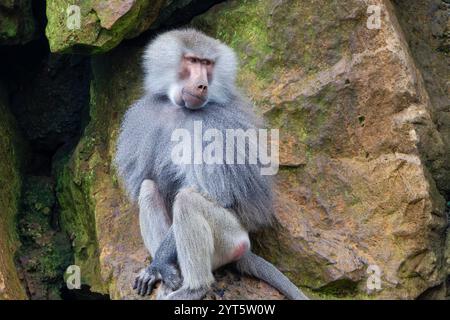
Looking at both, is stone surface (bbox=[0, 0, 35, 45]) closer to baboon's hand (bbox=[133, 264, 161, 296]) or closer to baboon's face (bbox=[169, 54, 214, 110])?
baboon's face (bbox=[169, 54, 214, 110])

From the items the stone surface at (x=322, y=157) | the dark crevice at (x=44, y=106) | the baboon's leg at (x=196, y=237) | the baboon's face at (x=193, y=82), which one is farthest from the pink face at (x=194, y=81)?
the dark crevice at (x=44, y=106)

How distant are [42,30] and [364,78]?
312 centimetres

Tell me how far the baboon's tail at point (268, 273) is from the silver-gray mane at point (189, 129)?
0.26m

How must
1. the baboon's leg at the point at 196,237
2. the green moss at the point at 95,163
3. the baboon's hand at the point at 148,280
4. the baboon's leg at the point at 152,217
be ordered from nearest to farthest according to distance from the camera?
the baboon's leg at the point at 196,237 → the baboon's hand at the point at 148,280 → the baboon's leg at the point at 152,217 → the green moss at the point at 95,163

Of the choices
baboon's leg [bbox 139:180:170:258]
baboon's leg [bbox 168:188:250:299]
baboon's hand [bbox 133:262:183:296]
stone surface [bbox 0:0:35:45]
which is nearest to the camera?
baboon's leg [bbox 168:188:250:299]

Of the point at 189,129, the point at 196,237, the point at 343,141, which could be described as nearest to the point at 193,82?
the point at 189,129

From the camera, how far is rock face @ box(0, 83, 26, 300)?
6530 mm

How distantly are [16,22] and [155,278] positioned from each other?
2.85 m

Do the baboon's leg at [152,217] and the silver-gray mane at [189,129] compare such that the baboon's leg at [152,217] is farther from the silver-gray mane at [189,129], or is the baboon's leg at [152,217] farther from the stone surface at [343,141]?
the stone surface at [343,141]

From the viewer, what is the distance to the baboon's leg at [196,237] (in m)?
5.45

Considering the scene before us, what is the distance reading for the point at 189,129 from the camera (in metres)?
5.79

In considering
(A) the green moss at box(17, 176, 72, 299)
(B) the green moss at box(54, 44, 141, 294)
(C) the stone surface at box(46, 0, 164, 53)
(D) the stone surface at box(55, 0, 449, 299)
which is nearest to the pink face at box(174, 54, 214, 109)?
(C) the stone surface at box(46, 0, 164, 53)

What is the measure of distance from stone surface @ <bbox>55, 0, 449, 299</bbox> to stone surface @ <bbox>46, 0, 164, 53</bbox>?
73 centimetres

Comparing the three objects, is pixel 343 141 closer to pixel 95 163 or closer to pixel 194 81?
pixel 194 81
